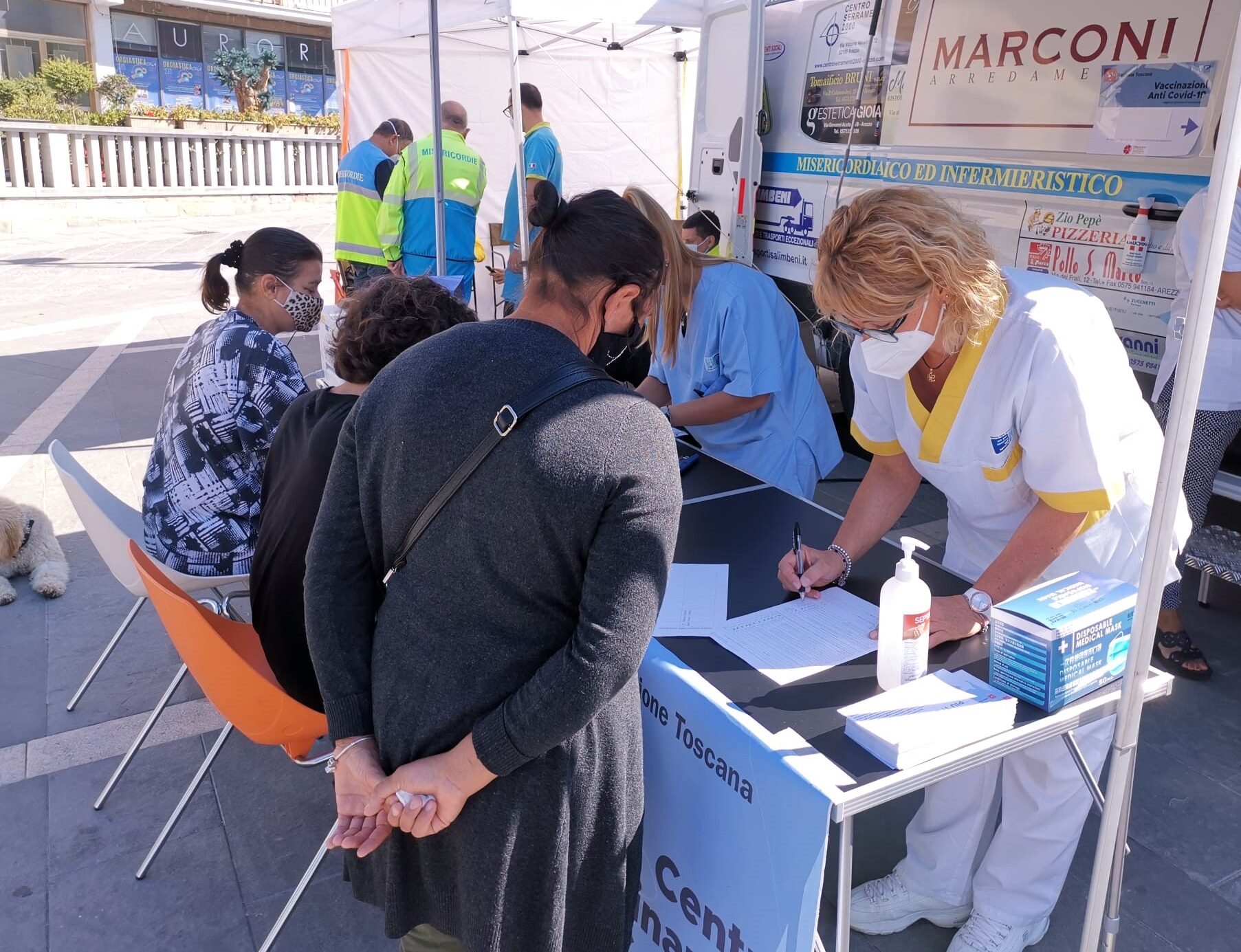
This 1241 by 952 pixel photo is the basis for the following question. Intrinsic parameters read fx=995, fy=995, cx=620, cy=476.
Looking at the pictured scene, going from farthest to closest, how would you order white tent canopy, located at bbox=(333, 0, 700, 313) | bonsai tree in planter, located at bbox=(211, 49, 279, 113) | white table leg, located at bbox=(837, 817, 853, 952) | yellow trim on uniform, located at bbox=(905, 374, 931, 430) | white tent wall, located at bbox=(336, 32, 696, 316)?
1. bonsai tree in planter, located at bbox=(211, 49, 279, 113)
2. white tent wall, located at bbox=(336, 32, 696, 316)
3. white tent canopy, located at bbox=(333, 0, 700, 313)
4. yellow trim on uniform, located at bbox=(905, 374, 931, 430)
5. white table leg, located at bbox=(837, 817, 853, 952)

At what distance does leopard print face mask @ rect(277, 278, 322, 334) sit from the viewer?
277cm

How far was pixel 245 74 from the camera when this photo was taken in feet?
83.2

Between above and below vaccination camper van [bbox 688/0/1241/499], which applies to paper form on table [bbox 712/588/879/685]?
below

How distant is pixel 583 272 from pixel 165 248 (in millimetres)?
14009

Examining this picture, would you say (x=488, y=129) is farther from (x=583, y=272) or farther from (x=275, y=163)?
(x=275, y=163)

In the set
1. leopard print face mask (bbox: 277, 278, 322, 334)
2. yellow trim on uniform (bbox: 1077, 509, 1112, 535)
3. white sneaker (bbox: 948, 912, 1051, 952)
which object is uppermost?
leopard print face mask (bbox: 277, 278, 322, 334)

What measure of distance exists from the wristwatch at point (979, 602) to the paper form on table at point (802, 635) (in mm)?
174

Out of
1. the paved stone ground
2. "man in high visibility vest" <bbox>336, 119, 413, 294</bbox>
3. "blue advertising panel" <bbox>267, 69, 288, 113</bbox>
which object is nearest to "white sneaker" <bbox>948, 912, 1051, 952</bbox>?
the paved stone ground

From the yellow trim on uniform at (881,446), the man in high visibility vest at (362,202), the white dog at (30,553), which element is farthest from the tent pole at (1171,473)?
the man in high visibility vest at (362,202)

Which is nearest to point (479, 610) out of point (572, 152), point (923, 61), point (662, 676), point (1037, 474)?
point (662, 676)

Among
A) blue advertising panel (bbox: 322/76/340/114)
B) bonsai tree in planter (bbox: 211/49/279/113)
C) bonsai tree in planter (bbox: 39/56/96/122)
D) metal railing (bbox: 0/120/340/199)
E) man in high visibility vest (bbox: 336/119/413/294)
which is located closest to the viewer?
man in high visibility vest (bbox: 336/119/413/294)

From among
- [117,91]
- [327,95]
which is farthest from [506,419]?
[327,95]

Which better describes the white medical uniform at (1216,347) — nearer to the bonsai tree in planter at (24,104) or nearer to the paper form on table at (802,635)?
the paper form on table at (802,635)

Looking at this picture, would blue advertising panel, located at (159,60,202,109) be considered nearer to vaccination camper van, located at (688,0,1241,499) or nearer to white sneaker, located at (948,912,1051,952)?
vaccination camper van, located at (688,0,1241,499)
